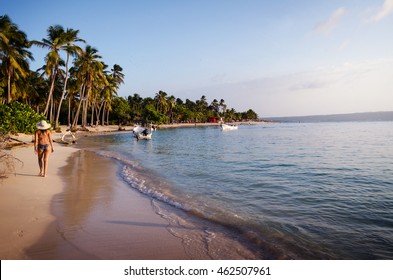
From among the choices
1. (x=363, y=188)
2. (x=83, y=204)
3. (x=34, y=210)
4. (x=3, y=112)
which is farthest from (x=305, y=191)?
(x=3, y=112)

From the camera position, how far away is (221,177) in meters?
11.2

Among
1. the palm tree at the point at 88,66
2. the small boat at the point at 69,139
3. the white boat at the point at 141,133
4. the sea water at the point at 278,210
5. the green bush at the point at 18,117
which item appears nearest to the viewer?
the sea water at the point at 278,210

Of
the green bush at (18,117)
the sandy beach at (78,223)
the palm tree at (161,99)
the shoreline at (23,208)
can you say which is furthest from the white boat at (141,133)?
the palm tree at (161,99)

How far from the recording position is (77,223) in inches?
205

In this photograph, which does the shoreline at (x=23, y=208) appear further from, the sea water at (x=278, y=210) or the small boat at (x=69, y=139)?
the small boat at (x=69, y=139)

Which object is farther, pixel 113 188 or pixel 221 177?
pixel 221 177

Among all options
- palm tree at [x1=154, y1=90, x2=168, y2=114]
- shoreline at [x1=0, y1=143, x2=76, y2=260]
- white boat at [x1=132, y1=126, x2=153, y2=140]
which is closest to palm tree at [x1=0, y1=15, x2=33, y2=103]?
white boat at [x1=132, y1=126, x2=153, y2=140]

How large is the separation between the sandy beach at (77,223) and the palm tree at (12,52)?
2573cm

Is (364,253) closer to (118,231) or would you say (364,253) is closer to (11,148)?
(118,231)

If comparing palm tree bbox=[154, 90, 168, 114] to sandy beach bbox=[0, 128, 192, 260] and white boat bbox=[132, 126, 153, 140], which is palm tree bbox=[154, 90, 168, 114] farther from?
sandy beach bbox=[0, 128, 192, 260]

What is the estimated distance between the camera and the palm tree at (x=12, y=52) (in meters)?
27.7

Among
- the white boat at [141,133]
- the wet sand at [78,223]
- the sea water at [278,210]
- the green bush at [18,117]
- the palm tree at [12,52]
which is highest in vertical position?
the palm tree at [12,52]

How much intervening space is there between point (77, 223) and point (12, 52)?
30945 millimetres

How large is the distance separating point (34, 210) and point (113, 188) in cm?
287
